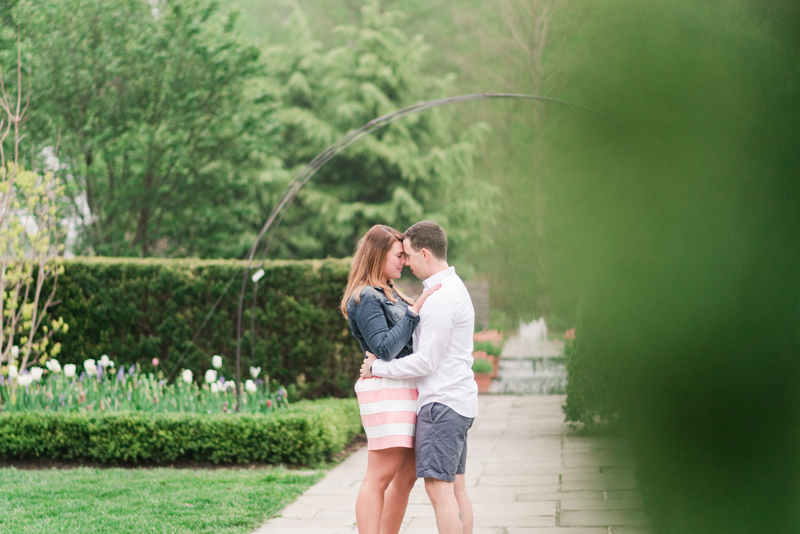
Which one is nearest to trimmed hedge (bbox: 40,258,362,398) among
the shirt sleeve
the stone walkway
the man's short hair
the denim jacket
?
the stone walkway

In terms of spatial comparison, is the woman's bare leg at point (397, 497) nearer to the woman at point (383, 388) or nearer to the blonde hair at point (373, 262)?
the woman at point (383, 388)

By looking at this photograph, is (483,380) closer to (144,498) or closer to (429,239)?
(144,498)

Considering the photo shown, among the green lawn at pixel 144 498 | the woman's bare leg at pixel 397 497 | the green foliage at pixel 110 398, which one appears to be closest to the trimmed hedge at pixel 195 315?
the green foliage at pixel 110 398

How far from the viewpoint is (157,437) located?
5938 millimetres

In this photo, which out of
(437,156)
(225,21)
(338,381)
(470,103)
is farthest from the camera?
(470,103)

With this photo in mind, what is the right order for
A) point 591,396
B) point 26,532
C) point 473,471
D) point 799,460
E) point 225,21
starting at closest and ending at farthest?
point 799,460, point 591,396, point 26,532, point 473,471, point 225,21

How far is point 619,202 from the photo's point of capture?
0.79 m

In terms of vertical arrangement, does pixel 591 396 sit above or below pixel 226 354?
above

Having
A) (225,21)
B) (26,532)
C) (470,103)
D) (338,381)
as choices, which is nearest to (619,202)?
(26,532)

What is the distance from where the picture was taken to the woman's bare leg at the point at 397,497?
129 inches

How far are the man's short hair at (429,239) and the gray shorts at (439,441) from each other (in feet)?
2.16

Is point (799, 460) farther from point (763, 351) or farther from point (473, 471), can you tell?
point (473, 471)

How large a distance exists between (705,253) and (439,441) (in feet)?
7.63

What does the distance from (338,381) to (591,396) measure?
23.0ft
